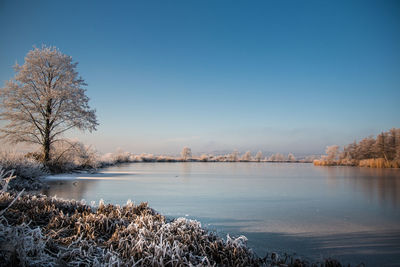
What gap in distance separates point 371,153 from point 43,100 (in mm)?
28877

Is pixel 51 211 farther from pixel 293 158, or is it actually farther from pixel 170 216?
pixel 293 158

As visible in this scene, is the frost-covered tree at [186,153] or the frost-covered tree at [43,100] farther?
the frost-covered tree at [186,153]

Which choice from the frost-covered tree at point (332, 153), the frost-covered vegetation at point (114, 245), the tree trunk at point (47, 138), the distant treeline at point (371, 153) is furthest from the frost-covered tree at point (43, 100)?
the frost-covered tree at point (332, 153)

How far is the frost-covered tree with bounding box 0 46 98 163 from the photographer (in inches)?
400

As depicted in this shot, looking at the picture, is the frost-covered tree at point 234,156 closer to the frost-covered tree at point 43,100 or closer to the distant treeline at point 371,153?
the distant treeline at point 371,153

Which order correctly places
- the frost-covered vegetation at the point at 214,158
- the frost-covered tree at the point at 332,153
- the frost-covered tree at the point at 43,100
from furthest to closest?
the frost-covered vegetation at the point at 214,158 < the frost-covered tree at the point at 332,153 < the frost-covered tree at the point at 43,100

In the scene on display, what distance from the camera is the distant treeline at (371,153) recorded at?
20402 mm

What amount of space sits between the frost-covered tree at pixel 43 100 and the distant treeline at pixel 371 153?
23616 mm

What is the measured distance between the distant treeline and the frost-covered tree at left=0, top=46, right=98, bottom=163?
23616mm

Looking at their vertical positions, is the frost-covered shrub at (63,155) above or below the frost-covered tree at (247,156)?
above

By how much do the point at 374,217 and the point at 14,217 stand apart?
5.30 m

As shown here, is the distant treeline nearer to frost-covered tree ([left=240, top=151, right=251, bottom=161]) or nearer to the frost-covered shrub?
frost-covered tree ([left=240, top=151, right=251, bottom=161])

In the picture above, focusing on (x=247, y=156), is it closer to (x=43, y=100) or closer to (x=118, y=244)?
(x=43, y=100)

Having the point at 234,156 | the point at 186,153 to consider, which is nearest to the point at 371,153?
the point at 234,156
